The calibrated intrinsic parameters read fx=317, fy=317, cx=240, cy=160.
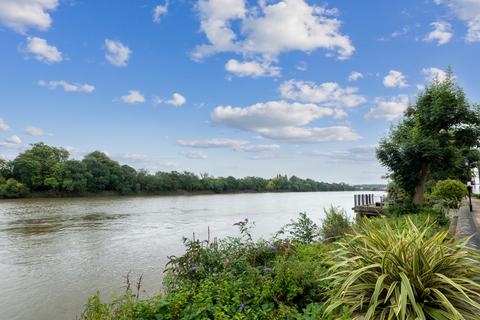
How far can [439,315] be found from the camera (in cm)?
252

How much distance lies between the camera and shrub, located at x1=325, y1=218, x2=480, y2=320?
8.36 feet

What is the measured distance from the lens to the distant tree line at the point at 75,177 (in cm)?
5447

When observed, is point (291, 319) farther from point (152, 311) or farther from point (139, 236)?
point (139, 236)

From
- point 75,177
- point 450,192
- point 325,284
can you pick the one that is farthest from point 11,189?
point 325,284

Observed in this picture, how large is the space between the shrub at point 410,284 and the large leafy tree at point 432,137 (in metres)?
11.0

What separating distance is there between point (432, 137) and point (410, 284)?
42.0 feet

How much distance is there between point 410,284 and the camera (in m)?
2.73

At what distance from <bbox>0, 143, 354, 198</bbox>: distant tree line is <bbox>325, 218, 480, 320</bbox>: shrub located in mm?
58990

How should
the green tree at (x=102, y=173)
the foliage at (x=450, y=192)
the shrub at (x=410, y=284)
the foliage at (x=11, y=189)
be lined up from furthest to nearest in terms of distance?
the green tree at (x=102, y=173) → the foliage at (x=11, y=189) → the foliage at (x=450, y=192) → the shrub at (x=410, y=284)

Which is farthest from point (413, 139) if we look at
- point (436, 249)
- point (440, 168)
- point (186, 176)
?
point (186, 176)

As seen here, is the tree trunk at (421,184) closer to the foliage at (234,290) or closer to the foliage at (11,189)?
the foliage at (234,290)

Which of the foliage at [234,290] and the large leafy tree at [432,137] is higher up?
the large leafy tree at [432,137]

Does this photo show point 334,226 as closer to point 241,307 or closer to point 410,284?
point 410,284

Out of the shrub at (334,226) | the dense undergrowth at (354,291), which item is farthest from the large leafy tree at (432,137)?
the dense undergrowth at (354,291)
